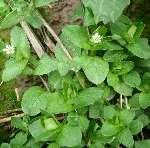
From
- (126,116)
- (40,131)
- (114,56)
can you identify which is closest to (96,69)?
(114,56)

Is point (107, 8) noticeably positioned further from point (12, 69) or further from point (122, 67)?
point (12, 69)

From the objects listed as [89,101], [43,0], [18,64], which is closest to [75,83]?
[89,101]

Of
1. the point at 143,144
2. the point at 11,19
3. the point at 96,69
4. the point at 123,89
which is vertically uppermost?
the point at 11,19

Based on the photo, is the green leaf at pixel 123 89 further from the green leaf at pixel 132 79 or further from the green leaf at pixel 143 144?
the green leaf at pixel 143 144

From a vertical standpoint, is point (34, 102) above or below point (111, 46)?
below

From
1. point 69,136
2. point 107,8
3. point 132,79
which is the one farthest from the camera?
point 132,79

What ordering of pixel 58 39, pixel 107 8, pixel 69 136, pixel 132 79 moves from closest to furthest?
pixel 107 8 → pixel 69 136 → pixel 132 79 → pixel 58 39
